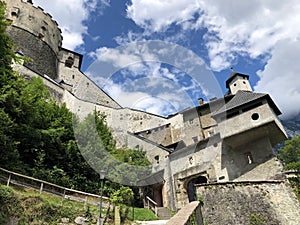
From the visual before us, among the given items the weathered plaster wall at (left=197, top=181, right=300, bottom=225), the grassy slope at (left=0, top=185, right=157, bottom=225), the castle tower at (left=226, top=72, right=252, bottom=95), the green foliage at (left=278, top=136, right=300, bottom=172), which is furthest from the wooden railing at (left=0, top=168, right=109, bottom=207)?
the castle tower at (left=226, top=72, right=252, bottom=95)

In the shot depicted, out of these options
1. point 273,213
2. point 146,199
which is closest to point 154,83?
point 273,213

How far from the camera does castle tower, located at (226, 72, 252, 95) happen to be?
1191 inches

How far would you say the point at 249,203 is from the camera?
38.5ft

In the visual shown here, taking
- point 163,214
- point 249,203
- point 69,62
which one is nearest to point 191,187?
point 163,214

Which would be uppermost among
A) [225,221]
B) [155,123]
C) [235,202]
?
[155,123]

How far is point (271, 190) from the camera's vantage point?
1216cm

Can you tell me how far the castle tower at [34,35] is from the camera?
A: 103 ft

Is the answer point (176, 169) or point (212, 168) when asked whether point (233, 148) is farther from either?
point (176, 169)

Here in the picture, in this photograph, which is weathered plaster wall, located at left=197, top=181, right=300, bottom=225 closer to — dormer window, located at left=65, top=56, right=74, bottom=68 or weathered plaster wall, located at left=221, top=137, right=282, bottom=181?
weathered plaster wall, located at left=221, top=137, right=282, bottom=181

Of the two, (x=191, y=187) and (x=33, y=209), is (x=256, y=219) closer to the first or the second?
(x=33, y=209)

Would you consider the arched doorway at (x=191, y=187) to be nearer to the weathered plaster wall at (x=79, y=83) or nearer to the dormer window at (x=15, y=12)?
the weathered plaster wall at (x=79, y=83)

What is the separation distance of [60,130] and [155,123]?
18498mm

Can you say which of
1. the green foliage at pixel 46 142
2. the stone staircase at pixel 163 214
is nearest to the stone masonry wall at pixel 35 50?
the green foliage at pixel 46 142

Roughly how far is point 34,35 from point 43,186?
87.4 ft
